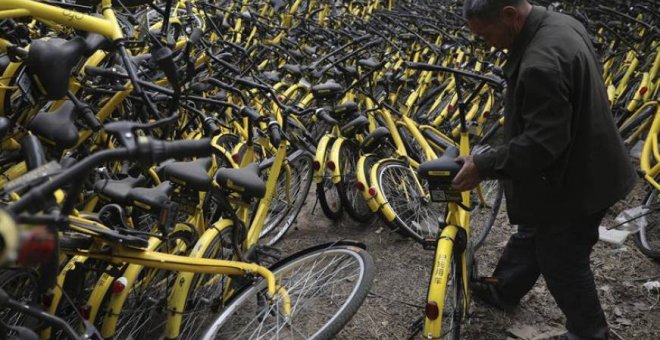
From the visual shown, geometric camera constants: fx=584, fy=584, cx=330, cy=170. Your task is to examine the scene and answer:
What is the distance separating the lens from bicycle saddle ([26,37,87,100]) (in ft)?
8.30

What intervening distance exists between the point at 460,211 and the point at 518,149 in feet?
2.20

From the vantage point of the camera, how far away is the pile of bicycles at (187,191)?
2156 millimetres

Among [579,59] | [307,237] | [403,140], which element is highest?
[579,59]

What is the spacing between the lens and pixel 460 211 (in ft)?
10.2

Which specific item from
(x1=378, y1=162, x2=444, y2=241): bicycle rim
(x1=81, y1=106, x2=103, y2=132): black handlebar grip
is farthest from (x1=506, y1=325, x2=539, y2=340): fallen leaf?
(x1=81, y1=106, x2=103, y2=132): black handlebar grip

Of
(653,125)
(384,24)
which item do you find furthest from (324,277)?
(384,24)

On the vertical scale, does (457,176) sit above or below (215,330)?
above

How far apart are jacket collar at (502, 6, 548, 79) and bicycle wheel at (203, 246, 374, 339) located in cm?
121

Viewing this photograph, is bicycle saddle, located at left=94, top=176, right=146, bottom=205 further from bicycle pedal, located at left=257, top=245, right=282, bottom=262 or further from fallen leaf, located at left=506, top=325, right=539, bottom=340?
fallen leaf, located at left=506, top=325, right=539, bottom=340

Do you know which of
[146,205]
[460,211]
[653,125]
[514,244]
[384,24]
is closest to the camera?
[146,205]

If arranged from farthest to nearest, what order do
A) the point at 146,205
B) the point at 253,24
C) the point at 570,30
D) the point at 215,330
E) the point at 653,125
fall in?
the point at 253,24 → the point at 653,125 → the point at 215,330 → the point at 570,30 → the point at 146,205

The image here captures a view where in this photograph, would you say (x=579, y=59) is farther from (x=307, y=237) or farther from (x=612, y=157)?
(x=307, y=237)

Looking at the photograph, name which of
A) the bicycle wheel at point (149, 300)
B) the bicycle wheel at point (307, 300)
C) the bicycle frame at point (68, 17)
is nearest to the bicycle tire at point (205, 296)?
the bicycle wheel at point (149, 300)

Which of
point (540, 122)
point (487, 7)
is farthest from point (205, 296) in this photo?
point (487, 7)
